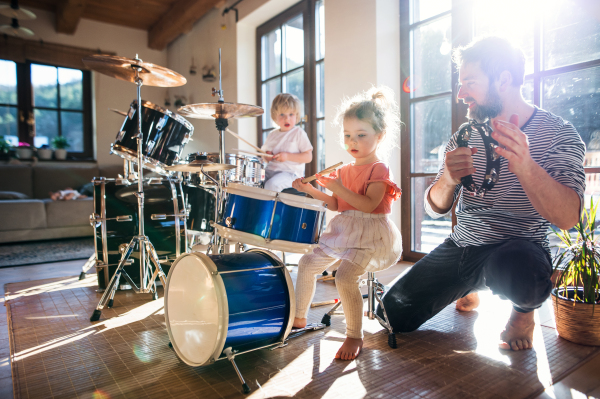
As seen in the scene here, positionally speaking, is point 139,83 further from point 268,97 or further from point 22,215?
point 22,215

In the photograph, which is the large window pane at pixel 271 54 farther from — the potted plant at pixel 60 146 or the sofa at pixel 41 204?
the potted plant at pixel 60 146

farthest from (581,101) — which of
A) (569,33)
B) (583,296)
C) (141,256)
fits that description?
(141,256)

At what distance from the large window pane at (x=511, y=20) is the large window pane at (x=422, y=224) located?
1.03 meters

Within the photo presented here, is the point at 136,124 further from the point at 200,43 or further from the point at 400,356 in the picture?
the point at 200,43

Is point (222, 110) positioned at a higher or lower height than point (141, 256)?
higher

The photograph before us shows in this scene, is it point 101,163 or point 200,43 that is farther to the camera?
point 101,163

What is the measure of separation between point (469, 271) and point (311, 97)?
2.85 metres

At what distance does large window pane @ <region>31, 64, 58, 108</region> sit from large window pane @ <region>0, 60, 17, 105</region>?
228 millimetres

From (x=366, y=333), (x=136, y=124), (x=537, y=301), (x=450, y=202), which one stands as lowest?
(x=366, y=333)

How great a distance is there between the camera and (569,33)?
2287 millimetres

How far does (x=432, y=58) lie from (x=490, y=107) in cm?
170

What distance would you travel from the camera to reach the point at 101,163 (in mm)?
6301

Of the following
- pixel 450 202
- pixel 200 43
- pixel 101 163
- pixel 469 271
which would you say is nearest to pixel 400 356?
pixel 469 271

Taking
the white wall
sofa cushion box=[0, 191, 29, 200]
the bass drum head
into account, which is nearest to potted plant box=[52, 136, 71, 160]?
the white wall
